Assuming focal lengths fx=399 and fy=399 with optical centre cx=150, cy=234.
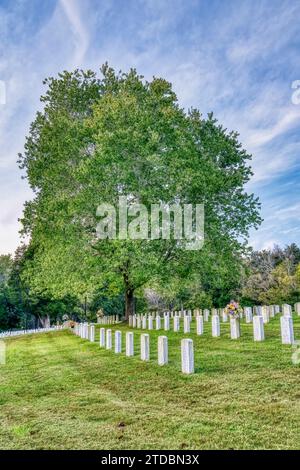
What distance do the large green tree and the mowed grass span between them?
1091 centimetres

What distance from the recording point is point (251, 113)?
19.1 m

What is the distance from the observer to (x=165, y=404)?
6.62m

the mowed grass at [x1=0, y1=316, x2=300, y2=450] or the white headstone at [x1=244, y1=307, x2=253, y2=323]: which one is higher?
the white headstone at [x1=244, y1=307, x2=253, y2=323]

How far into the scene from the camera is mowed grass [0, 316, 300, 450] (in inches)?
199

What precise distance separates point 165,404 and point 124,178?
53.1 feet

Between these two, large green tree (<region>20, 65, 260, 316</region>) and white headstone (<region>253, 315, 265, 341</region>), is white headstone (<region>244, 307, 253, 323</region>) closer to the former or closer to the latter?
large green tree (<region>20, 65, 260, 316</region>)

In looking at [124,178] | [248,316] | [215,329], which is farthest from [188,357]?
[124,178]

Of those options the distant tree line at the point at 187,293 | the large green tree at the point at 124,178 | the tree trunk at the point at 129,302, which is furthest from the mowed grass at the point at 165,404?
the tree trunk at the point at 129,302

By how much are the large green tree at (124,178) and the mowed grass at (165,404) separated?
429 inches

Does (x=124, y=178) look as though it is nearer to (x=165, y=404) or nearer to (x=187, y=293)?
(x=165, y=404)

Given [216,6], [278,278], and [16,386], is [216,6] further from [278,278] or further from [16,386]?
[278,278]

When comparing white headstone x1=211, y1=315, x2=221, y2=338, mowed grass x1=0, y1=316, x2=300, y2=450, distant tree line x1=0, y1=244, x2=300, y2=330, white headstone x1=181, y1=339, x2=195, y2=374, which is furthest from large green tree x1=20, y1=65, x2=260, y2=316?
white headstone x1=181, y1=339, x2=195, y2=374

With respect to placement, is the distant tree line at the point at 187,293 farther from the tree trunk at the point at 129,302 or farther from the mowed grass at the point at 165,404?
the mowed grass at the point at 165,404

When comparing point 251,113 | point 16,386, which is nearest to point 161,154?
point 251,113
